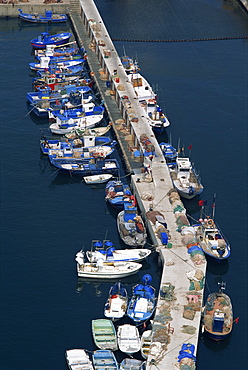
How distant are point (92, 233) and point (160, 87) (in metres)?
50.0

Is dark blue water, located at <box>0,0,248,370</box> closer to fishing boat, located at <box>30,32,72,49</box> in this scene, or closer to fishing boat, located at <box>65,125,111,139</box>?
fishing boat, located at <box>30,32,72,49</box>

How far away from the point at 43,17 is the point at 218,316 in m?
109

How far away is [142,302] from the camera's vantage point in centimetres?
10025

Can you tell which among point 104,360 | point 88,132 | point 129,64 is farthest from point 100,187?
point 129,64

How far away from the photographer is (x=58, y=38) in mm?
173250

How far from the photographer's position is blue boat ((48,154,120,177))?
12750 centimetres

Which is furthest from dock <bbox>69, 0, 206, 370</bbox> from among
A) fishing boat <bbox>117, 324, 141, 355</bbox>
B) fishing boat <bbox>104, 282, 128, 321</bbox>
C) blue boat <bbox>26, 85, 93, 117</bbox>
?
fishing boat <bbox>104, 282, 128, 321</bbox>

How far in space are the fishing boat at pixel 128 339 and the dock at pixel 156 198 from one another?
2.43 m

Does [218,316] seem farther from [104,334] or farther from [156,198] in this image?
[156,198]

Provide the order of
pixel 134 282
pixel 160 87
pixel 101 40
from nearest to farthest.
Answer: pixel 134 282 → pixel 160 87 → pixel 101 40

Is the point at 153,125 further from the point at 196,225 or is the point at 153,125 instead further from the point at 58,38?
the point at 58,38

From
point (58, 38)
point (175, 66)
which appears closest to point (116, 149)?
point (175, 66)

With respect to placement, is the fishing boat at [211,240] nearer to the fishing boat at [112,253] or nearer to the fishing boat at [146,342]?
the fishing boat at [112,253]

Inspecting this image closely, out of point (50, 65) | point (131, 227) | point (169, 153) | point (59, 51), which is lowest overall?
point (131, 227)
